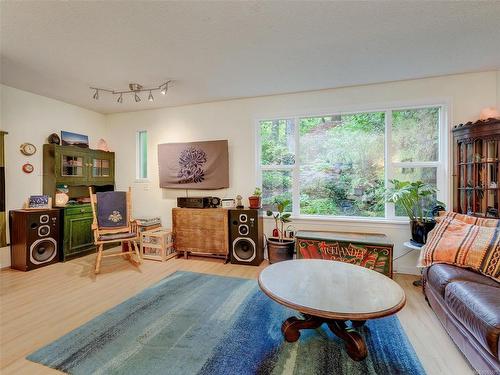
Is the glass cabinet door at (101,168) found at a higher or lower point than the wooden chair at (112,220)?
higher

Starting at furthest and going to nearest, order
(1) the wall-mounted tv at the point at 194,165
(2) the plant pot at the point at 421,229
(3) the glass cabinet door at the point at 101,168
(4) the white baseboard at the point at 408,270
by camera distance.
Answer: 1. (3) the glass cabinet door at the point at 101,168
2. (1) the wall-mounted tv at the point at 194,165
3. (4) the white baseboard at the point at 408,270
4. (2) the plant pot at the point at 421,229

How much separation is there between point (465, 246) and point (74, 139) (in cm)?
531

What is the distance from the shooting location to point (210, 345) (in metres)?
1.75

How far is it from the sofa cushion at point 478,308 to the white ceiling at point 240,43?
2.02 m

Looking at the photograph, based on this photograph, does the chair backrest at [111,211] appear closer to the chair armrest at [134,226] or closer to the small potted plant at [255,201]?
the chair armrest at [134,226]

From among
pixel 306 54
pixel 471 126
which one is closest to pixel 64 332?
pixel 306 54

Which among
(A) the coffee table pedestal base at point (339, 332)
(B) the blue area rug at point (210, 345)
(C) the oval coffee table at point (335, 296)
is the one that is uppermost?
(C) the oval coffee table at point (335, 296)

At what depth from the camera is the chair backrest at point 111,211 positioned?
3398 mm

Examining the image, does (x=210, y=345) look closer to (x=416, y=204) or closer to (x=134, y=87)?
(x=416, y=204)

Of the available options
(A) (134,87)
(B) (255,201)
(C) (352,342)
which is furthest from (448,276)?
(A) (134,87)

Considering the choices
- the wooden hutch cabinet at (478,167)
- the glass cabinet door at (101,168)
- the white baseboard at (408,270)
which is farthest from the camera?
the glass cabinet door at (101,168)

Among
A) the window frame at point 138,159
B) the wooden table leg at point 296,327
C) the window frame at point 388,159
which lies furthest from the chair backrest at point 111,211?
the wooden table leg at point 296,327

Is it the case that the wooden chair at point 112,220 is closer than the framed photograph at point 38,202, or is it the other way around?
the wooden chair at point 112,220

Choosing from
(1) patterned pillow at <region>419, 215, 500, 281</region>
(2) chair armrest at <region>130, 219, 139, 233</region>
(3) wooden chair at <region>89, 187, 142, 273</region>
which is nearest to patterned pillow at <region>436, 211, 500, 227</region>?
(1) patterned pillow at <region>419, 215, 500, 281</region>
